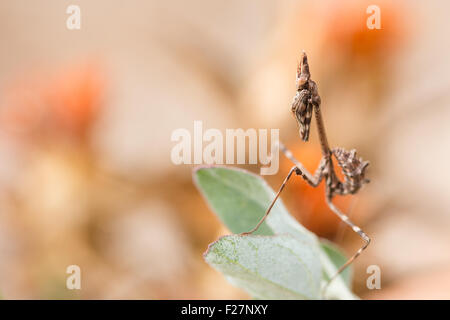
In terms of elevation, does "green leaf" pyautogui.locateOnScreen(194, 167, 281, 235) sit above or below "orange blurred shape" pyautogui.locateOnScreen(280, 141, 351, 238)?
above

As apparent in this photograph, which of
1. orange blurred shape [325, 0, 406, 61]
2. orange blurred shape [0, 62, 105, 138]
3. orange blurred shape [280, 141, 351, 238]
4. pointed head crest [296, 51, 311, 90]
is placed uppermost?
orange blurred shape [325, 0, 406, 61]

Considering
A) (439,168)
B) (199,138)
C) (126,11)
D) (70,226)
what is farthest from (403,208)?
(126,11)

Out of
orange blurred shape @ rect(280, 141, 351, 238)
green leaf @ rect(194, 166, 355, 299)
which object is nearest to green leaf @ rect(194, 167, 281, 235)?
green leaf @ rect(194, 166, 355, 299)

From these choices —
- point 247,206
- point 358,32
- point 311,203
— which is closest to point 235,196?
point 247,206

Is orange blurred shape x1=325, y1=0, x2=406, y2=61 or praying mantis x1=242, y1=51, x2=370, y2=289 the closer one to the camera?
praying mantis x1=242, y1=51, x2=370, y2=289

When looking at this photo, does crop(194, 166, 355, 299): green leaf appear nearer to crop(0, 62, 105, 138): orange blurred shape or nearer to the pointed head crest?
the pointed head crest

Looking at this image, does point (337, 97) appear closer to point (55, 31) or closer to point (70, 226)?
point (70, 226)

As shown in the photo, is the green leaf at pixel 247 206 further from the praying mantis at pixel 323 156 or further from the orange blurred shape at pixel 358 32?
the orange blurred shape at pixel 358 32

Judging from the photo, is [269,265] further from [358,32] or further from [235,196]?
[358,32]
